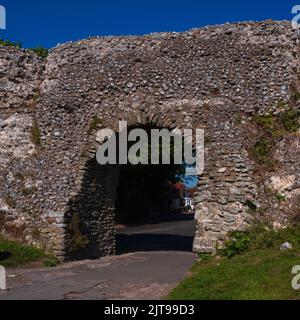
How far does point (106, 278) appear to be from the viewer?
988cm

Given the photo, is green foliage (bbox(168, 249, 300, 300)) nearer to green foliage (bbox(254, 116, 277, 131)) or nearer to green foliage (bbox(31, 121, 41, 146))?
green foliage (bbox(254, 116, 277, 131))

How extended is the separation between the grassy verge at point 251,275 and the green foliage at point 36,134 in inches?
224

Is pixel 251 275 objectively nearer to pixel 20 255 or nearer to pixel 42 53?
pixel 20 255

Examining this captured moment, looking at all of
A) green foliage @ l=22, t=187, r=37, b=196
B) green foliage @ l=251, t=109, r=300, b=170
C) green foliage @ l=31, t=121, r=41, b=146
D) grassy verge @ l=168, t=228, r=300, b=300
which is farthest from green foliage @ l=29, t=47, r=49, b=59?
grassy verge @ l=168, t=228, r=300, b=300

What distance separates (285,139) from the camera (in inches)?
457

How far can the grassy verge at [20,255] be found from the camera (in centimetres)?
1200

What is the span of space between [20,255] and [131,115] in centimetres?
440

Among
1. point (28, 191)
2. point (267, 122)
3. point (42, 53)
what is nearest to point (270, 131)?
point (267, 122)

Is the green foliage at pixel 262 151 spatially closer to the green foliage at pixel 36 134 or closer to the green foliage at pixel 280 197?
the green foliage at pixel 280 197

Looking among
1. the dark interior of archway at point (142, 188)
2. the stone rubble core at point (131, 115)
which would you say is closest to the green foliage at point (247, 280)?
the stone rubble core at point (131, 115)

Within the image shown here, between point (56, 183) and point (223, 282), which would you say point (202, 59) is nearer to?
point (56, 183)

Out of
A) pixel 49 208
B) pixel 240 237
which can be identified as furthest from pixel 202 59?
pixel 49 208

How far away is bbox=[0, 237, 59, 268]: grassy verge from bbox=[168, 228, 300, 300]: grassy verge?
3974 millimetres
